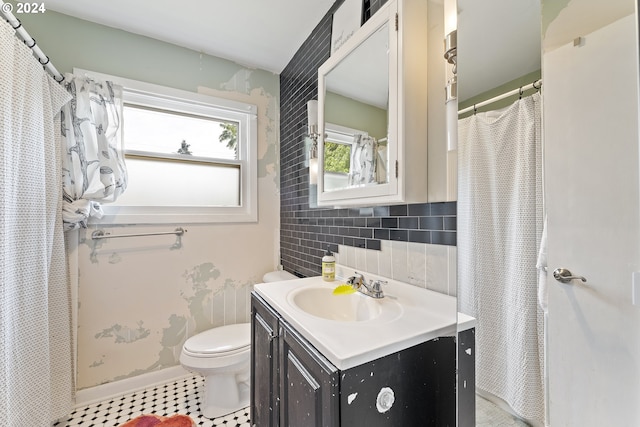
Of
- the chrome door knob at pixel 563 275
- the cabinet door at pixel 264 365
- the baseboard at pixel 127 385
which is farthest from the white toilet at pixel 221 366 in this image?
the chrome door knob at pixel 563 275

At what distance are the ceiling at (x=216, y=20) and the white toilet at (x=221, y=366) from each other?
6.73ft

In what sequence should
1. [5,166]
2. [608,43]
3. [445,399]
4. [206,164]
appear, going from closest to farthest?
[608,43], [445,399], [5,166], [206,164]

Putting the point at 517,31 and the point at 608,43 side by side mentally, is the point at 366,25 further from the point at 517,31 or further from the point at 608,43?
the point at 608,43

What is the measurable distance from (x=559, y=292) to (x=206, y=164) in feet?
7.10

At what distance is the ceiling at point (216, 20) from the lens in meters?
1.57

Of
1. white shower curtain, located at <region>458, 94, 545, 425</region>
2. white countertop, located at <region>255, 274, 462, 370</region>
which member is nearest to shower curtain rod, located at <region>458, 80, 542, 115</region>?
white shower curtain, located at <region>458, 94, 545, 425</region>

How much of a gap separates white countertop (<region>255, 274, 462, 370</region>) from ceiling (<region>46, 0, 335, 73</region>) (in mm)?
1710

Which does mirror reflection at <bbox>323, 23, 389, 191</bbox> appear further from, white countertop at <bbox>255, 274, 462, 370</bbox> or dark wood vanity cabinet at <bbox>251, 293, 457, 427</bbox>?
dark wood vanity cabinet at <bbox>251, 293, 457, 427</bbox>

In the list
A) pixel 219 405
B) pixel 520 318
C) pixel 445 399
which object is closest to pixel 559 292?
pixel 520 318

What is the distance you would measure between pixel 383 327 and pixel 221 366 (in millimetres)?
1117

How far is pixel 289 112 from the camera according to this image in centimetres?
212

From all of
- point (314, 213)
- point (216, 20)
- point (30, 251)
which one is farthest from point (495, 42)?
point (30, 251)

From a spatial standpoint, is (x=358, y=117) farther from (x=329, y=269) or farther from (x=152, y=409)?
(x=152, y=409)

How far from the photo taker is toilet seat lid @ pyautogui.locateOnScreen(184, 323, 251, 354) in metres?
1.50
